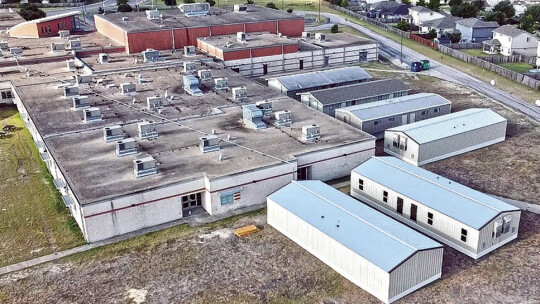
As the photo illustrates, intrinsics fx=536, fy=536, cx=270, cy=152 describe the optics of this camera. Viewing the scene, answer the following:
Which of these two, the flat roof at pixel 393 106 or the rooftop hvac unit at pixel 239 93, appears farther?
the rooftop hvac unit at pixel 239 93

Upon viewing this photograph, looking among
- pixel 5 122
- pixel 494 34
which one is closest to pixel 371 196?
pixel 5 122

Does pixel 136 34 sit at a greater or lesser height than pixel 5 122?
greater

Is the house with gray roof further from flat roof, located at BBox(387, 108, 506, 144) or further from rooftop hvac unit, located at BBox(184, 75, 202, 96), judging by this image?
rooftop hvac unit, located at BBox(184, 75, 202, 96)

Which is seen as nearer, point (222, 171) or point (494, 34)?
point (222, 171)

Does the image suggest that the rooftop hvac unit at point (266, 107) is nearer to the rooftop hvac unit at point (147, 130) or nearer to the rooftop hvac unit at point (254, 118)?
the rooftop hvac unit at point (254, 118)

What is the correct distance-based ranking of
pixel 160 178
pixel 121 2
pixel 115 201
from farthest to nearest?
pixel 121 2, pixel 160 178, pixel 115 201

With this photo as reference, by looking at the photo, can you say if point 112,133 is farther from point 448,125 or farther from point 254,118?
point 448,125

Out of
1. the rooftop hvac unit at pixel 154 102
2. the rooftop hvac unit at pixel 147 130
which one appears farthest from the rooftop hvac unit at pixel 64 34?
the rooftop hvac unit at pixel 147 130

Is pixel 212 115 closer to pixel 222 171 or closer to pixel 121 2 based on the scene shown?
pixel 222 171
